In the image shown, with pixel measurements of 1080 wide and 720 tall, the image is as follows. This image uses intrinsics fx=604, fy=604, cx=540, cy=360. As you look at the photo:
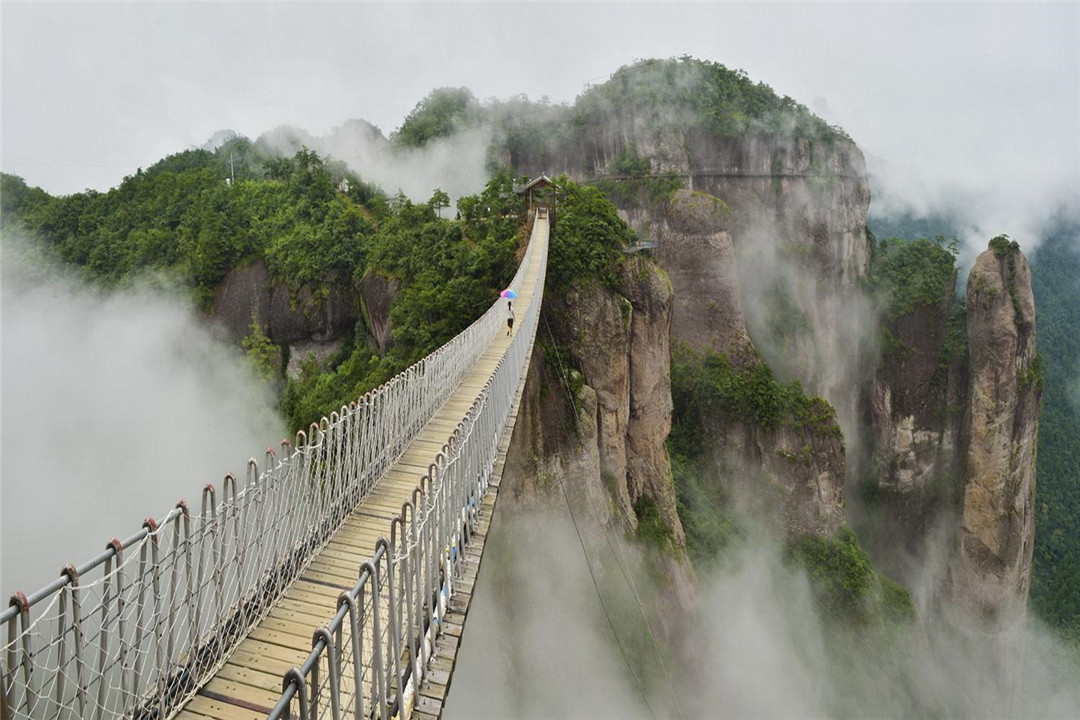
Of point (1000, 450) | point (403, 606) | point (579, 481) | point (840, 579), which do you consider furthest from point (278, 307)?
point (1000, 450)

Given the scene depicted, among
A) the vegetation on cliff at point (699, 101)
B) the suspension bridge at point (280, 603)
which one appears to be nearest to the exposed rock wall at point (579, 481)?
the suspension bridge at point (280, 603)

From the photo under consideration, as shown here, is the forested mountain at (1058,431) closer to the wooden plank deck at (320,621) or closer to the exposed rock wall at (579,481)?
the exposed rock wall at (579,481)

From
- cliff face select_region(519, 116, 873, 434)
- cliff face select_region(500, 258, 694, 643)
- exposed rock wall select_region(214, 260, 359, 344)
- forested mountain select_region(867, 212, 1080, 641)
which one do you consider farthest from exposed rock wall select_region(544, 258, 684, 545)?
forested mountain select_region(867, 212, 1080, 641)

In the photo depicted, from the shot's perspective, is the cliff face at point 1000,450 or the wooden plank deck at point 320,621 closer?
the wooden plank deck at point 320,621

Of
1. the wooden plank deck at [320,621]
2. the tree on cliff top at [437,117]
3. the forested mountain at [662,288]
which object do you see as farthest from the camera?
the tree on cliff top at [437,117]

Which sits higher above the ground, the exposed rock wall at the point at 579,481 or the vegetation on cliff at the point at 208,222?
the vegetation on cliff at the point at 208,222

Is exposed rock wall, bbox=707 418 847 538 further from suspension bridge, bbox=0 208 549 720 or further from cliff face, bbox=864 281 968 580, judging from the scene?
suspension bridge, bbox=0 208 549 720
